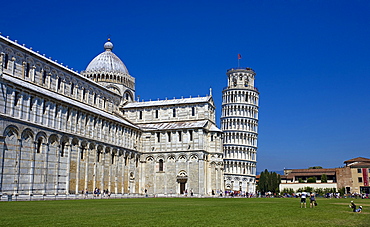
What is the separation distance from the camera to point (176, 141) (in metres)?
62.9

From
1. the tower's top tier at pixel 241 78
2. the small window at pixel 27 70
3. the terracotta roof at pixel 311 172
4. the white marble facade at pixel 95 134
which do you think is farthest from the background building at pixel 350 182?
the small window at pixel 27 70

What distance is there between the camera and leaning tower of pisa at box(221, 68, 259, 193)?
87250 millimetres

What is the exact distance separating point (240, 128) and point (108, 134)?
4239 centimetres

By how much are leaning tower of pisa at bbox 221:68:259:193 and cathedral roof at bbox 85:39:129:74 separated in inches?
1121

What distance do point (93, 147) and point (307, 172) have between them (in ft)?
234

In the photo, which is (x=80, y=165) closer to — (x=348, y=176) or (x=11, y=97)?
(x=11, y=97)

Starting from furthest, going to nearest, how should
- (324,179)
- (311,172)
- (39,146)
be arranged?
(311,172) < (324,179) < (39,146)

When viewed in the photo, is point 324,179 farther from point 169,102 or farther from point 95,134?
point 95,134

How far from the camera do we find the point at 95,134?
5100 centimetres

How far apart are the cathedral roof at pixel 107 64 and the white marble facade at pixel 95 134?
0.19 meters

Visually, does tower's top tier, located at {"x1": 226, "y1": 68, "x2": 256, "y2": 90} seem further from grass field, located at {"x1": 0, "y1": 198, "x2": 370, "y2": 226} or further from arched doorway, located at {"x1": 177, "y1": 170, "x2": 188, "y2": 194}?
grass field, located at {"x1": 0, "y1": 198, "x2": 370, "y2": 226}

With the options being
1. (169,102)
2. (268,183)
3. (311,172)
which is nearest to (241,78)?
(268,183)

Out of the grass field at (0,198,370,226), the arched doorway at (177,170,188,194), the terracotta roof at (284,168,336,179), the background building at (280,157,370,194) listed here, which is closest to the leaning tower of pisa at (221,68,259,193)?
the background building at (280,157,370,194)

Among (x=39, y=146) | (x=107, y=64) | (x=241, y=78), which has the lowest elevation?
(x=39, y=146)
